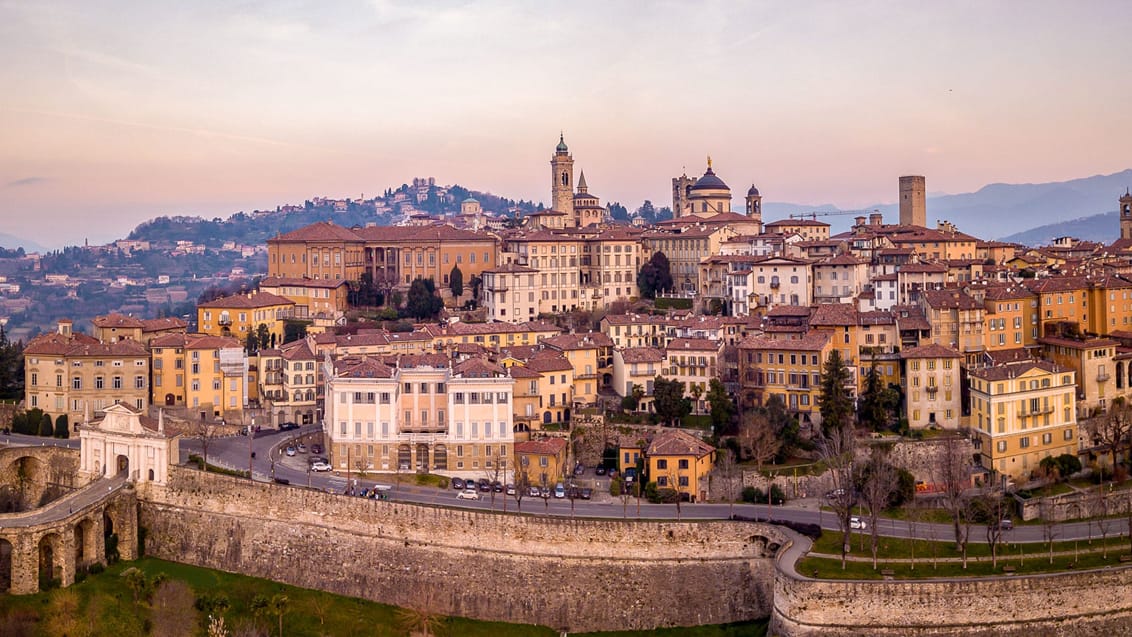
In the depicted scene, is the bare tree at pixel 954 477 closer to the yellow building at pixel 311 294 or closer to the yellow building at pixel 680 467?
the yellow building at pixel 680 467

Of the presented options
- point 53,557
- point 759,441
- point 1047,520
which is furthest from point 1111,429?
point 53,557

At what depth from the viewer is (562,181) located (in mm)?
87688

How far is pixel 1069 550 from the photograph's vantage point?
33.3 metres

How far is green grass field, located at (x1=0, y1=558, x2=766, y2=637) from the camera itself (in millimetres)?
33188

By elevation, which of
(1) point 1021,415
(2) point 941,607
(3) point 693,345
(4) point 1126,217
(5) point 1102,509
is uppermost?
(4) point 1126,217

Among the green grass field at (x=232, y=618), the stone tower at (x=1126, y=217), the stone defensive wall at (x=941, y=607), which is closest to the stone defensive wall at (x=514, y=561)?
the green grass field at (x=232, y=618)

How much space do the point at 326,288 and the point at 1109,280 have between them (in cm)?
3801

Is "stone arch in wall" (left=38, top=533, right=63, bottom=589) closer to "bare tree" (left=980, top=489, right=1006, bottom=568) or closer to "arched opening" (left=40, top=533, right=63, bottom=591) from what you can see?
"arched opening" (left=40, top=533, right=63, bottom=591)

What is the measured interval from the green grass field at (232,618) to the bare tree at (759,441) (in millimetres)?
8299

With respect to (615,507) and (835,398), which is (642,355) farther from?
(615,507)

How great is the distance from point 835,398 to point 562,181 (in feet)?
159

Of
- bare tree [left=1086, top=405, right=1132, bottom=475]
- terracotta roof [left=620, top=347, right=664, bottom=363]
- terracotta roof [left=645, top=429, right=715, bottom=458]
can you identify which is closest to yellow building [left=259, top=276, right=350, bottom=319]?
terracotta roof [left=620, top=347, right=664, bottom=363]

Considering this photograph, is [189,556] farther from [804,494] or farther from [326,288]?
[326,288]

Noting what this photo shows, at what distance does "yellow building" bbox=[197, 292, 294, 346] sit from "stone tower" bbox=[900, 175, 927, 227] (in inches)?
1845
